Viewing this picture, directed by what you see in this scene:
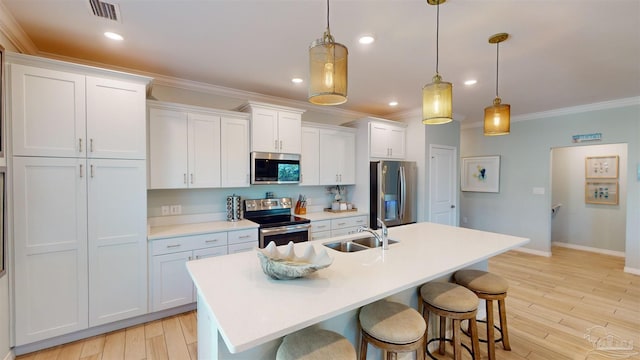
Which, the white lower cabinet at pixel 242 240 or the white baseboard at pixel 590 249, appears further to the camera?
the white baseboard at pixel 590 249

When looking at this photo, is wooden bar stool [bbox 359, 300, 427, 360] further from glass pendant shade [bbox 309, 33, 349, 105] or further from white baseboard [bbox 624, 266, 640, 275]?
white baseboard [bbox 624, 266, 640, 275]

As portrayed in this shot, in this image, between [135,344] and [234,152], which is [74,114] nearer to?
[234,152]

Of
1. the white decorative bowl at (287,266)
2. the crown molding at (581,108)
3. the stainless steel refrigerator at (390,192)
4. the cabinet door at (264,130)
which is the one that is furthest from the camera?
the stainless steel refrigerator at (390,192)

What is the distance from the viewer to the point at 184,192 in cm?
340

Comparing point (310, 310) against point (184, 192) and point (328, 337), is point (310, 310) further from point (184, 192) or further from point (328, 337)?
point (184, 192)

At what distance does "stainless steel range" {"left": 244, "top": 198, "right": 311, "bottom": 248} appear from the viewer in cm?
329

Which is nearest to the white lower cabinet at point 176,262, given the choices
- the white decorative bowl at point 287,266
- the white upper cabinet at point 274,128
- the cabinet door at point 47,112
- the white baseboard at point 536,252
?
the cabinet door at point 47,112

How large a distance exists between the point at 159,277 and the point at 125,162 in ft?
3.80

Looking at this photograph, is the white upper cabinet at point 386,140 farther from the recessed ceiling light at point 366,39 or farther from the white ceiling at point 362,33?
the recessed ceiling light at point 366,39

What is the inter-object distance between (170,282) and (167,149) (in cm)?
140

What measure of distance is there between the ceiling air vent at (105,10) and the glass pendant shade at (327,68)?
155 cm

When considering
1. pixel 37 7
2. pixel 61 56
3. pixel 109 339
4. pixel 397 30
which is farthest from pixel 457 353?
pixel 61 56

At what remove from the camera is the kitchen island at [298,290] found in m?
1.07

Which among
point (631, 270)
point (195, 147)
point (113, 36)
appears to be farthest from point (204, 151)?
point (631, 270)
